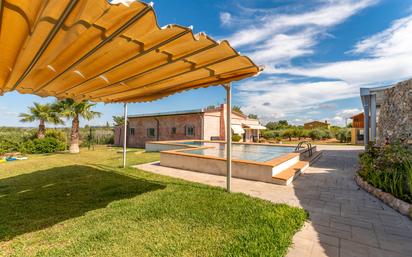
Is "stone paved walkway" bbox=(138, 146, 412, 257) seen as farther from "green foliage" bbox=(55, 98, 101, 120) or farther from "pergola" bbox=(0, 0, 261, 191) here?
"green foliage" bbox=(55, 98, 101, 120)

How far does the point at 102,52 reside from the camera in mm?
3873

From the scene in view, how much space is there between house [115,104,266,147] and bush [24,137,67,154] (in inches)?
395

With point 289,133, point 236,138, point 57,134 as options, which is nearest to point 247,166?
point 236,138

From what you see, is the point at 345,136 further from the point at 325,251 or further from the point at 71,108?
the point at 71,108

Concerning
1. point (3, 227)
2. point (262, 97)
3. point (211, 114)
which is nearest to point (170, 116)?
point (211, 114)

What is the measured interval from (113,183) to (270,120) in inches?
2990

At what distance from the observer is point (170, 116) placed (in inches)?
1013

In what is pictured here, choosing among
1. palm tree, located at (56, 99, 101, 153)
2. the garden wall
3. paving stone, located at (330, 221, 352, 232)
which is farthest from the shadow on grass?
the garden wall

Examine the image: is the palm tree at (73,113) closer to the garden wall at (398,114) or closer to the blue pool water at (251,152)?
the blue pool water at (251,152)

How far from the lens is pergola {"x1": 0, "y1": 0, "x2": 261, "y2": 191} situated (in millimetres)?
2568

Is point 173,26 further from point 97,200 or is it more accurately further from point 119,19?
point 97,200

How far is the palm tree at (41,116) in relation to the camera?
2045 centimetres

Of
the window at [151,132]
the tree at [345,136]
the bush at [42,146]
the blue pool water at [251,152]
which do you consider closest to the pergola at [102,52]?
the blue pool water at [251,152]

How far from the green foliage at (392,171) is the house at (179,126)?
687 inches
